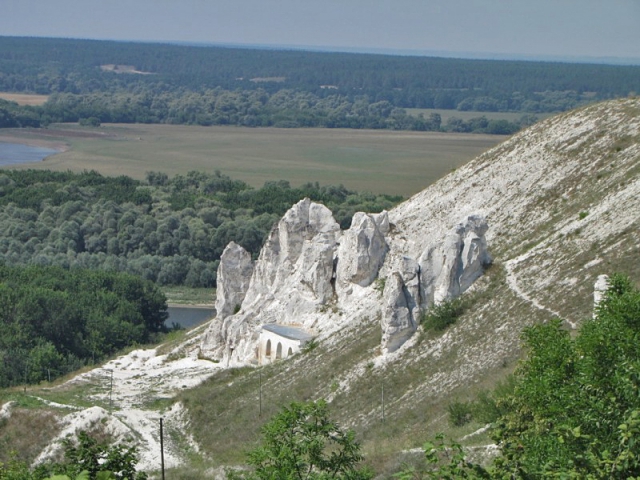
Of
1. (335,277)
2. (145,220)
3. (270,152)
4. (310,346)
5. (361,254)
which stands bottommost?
(270,152)

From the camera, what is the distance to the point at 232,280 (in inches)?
1810

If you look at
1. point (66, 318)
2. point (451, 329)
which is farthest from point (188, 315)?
point (451, 329)

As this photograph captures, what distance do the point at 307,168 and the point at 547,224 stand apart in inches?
3112

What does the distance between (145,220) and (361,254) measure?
50178 millimetres

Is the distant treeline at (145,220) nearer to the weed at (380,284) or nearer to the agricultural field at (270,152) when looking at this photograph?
the agricultural field at (270,152)

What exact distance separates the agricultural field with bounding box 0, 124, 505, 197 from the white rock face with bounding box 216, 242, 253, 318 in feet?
125

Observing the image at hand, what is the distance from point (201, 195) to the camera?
99.2 metres

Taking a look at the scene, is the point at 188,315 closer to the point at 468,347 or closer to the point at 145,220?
the point at 145,220

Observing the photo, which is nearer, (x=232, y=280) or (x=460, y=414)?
(x=460, y=414)

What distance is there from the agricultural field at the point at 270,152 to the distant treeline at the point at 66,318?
24182 mm

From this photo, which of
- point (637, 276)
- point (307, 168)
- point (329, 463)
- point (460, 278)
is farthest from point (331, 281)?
point (307, 168)

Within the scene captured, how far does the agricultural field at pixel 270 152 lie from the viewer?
103 meters

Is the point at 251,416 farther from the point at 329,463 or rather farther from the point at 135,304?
the point at 135,304

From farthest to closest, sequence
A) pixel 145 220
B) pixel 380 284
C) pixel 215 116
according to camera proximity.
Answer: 1. pixel 215 116
2. pixel 145 220
3. pixel 380 284
